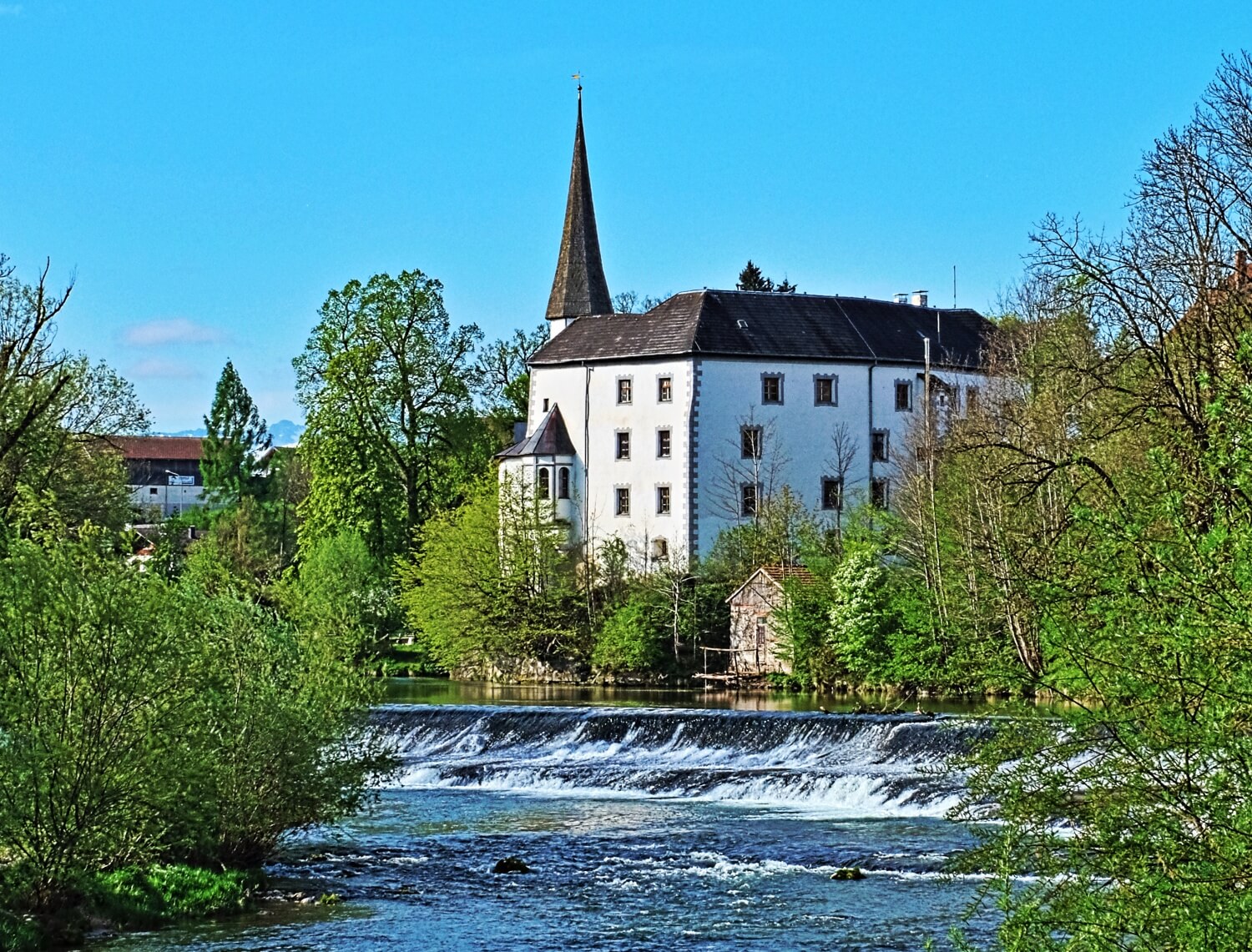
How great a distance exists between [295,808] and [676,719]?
16848 millimetres

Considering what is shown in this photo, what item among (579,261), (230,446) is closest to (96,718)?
(579,261)

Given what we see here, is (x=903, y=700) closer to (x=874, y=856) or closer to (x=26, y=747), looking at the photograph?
(x=874, y=856)

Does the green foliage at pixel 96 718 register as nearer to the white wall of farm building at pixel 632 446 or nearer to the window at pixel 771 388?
the white wall of farm building at pixel 632 446

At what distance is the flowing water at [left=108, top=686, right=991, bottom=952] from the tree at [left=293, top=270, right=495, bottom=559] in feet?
94.6

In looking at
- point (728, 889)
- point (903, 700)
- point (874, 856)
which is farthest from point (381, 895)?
point (903, 700)

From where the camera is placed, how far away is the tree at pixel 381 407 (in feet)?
224

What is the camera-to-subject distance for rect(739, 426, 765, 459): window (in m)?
61.8

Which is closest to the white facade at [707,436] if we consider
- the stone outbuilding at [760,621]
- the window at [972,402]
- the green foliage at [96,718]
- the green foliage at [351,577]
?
the green foliage at [351,577]

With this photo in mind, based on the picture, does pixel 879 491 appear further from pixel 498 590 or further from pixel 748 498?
pixel 498 590

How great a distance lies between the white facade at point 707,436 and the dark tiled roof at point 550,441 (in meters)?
0.28

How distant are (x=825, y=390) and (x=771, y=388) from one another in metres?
2.09

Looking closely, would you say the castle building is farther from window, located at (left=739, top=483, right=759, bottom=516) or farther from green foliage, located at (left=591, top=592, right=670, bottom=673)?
green foliage, located at (left=591, top=592, right=670, bottom=673)

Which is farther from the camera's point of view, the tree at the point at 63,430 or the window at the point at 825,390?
the window at the point at 825,390

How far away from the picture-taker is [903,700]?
1719 inches
